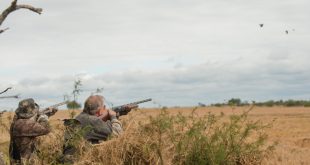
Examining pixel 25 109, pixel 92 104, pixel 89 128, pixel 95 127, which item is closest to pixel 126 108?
pixel 92 104

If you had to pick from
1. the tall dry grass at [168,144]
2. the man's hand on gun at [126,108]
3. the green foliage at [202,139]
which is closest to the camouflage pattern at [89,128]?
the tall dry grass at [168,144]

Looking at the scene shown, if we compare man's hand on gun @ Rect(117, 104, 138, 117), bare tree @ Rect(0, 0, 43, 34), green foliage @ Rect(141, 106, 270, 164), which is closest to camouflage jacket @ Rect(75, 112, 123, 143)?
green foliage @ Rect(141, 106, 270, 164)

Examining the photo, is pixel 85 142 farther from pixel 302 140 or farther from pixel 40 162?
pixel 302 140

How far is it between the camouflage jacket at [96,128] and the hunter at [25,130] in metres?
0.52

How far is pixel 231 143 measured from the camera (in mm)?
8242

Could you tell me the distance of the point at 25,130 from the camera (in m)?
7.97

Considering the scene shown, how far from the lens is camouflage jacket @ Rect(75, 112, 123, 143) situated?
7863 mm

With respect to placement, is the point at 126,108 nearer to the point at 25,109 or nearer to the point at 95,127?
the point at 95,127

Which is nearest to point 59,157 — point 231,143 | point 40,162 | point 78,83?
point 40,162

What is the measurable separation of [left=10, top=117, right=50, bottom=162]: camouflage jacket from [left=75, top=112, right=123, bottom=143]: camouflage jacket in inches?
19.7

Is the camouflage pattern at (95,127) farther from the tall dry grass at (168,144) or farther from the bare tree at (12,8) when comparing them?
the bare tree at (12,8)

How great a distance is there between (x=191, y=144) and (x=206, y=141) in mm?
193

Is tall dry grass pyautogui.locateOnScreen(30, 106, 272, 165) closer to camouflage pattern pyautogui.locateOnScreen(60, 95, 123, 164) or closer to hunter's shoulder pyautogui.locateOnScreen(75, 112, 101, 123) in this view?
camouflage pattern pyautogui.locateOnScreen(60, 95, 123, 164)

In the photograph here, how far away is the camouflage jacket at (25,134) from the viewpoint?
7977 mm
